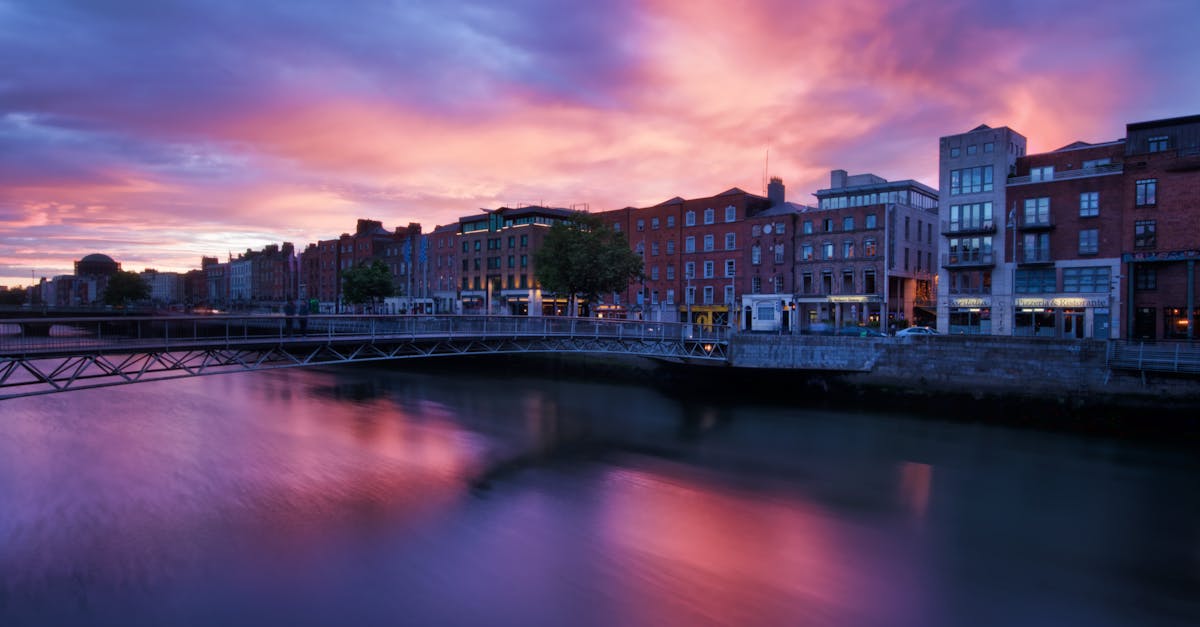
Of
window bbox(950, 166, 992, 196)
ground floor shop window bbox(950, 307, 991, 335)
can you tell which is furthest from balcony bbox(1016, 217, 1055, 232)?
ground floor shop window bbox(950, 307, 991, 335)

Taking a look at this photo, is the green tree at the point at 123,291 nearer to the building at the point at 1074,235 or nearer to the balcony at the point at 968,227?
the balcony at the point at 968,227

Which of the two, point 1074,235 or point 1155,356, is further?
point 1074,235

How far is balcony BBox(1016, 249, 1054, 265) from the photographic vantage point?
132ft

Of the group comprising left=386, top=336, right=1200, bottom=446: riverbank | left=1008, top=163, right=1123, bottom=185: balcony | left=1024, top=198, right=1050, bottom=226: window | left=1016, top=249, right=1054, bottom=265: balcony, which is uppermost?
left=1008, top=163, right=1123, bottom=185: balcony

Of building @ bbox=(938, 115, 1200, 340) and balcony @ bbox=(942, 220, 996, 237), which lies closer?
building @ bbox=(938, 115, 1200, 340)

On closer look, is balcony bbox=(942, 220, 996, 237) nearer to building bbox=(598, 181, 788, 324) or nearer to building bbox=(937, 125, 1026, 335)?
building bbox=(937, 125, 1026, 335)

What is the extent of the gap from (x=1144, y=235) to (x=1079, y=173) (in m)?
5.94

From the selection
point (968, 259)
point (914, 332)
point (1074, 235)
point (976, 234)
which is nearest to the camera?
point (914, 332)

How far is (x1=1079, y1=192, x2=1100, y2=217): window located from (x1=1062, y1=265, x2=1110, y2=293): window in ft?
11.0

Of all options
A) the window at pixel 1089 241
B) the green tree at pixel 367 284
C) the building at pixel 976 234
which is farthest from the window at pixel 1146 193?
the green tree at pixel 367 284

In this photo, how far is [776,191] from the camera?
6216cm

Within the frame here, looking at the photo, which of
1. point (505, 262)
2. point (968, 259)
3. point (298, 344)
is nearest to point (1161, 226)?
point (968, 259)

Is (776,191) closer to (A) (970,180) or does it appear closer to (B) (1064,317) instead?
(A) (970,180)

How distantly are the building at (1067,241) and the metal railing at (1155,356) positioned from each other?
1081cm
